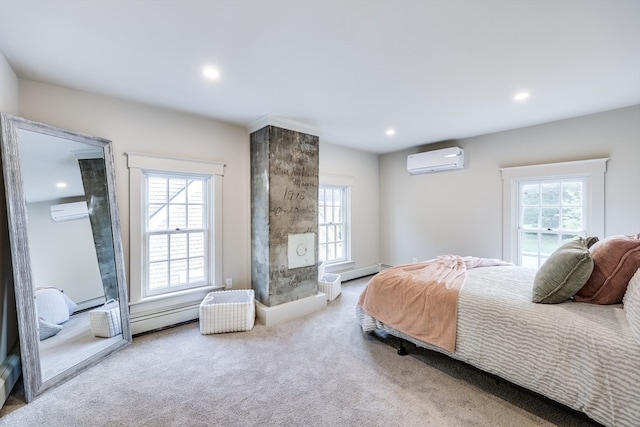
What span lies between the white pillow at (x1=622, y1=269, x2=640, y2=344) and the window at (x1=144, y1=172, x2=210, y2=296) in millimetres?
3498

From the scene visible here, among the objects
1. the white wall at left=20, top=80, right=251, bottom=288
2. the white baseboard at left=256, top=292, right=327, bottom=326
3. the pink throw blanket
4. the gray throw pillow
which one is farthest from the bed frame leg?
the white wall at left=20, top=80, right=251, bottom=288

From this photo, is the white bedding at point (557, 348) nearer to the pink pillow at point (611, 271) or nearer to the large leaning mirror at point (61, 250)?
the pink pillow at point (611, 271)

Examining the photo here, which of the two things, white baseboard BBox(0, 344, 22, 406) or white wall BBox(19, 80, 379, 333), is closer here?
white baseboard BBox(0, 344, 22, 406)

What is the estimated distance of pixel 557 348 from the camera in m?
1.47

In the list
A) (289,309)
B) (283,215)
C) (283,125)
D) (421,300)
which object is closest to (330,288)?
(289,309)

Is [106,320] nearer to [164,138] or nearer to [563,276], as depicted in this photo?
[164,138]

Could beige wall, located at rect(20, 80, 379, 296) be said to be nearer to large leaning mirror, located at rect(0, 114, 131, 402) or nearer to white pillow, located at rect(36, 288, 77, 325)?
large leaning mirror, located at rect(0, 114, 131, 402)

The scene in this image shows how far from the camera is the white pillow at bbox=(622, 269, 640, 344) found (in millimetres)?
1293

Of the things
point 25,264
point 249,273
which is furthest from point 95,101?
point 249,273

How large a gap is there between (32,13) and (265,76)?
135 cm

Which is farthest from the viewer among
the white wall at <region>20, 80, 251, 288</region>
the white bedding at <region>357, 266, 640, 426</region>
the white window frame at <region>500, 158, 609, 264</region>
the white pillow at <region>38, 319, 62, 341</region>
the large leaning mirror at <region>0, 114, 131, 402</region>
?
the white window frame at <region>500, 158, 609, 264</region>

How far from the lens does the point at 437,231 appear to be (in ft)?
13.9

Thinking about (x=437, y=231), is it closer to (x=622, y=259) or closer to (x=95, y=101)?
(x=622, y=259)

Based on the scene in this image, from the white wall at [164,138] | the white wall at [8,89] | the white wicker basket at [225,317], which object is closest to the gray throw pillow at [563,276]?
the white wicker basket at [225,317]
